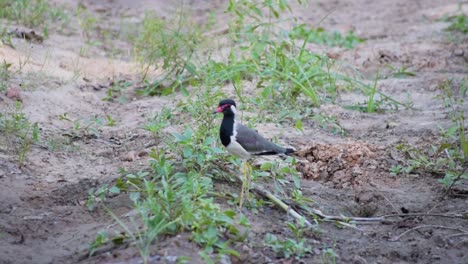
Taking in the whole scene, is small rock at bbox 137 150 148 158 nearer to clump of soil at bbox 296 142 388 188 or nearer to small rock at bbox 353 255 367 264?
clump of soil at bbox 296 142 388 188

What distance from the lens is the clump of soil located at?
550cm

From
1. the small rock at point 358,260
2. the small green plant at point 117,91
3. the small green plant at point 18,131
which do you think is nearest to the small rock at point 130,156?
the small green plant at point 18,131

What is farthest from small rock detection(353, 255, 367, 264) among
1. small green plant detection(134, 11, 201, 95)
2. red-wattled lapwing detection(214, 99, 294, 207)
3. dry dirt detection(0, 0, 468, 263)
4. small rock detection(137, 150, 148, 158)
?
small green plant detection(134, 11, 201, 95)

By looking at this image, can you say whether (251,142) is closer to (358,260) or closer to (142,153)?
(358,260)

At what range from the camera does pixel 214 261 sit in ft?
12.7

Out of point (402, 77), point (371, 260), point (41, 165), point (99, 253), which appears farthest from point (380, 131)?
point (99, 253)

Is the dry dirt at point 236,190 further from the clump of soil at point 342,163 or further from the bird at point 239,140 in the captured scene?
the bird at point 239,140

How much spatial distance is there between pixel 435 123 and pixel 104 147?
2.85 m

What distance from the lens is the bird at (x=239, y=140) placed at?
4.61 metres

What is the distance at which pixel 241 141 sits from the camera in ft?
15.1

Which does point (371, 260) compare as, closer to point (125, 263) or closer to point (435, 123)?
point (125, 263)

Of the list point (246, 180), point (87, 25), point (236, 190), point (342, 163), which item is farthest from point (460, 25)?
point (246, 180)

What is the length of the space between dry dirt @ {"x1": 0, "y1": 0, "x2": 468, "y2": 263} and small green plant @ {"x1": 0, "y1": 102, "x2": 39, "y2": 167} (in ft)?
0.32

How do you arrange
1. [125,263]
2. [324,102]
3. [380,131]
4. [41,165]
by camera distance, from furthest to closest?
[324,102], [380,131], [41,165], [125,263]
